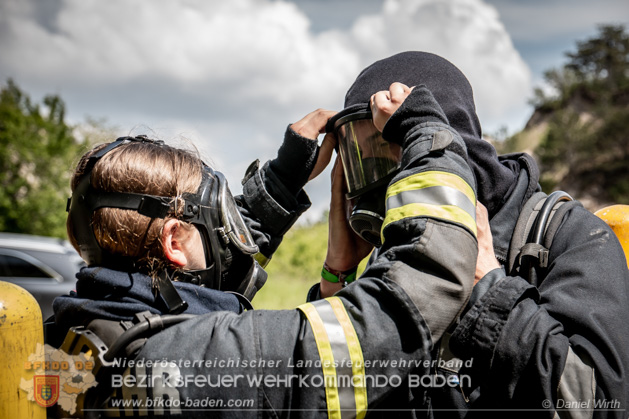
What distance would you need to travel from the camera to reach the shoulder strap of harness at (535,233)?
1.76 m

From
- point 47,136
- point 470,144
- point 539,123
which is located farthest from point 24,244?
point 539,123

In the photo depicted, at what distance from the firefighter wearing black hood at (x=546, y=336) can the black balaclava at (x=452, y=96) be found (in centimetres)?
29

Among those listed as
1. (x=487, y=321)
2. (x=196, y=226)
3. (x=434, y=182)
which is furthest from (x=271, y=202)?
(x=487, y=321)

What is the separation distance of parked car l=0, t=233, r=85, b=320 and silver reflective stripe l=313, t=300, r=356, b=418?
25.7ft

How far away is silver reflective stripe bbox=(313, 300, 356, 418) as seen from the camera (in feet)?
4.57

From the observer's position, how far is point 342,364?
1.39 meters

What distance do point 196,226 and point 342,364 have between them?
0.79 meters

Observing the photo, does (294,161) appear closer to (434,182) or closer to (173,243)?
(173,243)

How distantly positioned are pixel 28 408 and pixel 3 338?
25 centimetres

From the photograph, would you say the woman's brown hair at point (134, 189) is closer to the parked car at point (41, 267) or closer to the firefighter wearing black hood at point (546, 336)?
the firefighter wearing black hood at point (546, 336)

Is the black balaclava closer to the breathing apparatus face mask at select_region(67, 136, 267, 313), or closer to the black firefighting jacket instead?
the black firefighting jacket

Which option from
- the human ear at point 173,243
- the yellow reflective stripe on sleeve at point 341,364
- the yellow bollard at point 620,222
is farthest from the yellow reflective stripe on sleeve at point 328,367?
the yellow bollard at point 620,222

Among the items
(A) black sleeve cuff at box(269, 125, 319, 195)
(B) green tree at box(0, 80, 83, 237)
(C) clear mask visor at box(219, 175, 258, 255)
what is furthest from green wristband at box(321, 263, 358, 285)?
(B) green tree at box(0, 80, 83, 237)

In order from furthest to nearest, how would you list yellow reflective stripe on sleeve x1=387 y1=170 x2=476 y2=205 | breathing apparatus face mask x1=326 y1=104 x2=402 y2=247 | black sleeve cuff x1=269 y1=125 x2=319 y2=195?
1. black sleeve cuff x1=269 y1=125 x2=319 y2=195
2. breathing apparatus face mask x1=326 y1=104 x2=402 y2=247
3. yellow reflective stripe on sleeve x1=387 y1=170 x2=476 y2=205
